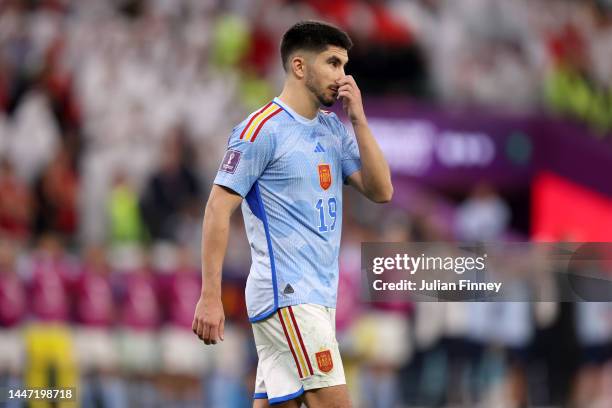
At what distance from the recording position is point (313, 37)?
18.3 feet

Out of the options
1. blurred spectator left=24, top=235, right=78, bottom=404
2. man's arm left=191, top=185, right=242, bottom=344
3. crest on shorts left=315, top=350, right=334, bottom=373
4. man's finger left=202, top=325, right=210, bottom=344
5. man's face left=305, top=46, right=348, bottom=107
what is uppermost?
blurred spectator left=24, top=235, right=78, bottom=404

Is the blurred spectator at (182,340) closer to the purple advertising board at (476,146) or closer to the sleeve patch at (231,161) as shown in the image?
the purple advertising board at (476,146)

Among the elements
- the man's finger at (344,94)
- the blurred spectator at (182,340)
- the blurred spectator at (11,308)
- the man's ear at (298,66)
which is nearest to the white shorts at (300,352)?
the man's finger at (344,94)

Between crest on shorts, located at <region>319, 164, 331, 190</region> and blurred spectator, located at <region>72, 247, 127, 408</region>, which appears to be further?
blurred spectator, located at <region>72, 247, 127, 408</region>

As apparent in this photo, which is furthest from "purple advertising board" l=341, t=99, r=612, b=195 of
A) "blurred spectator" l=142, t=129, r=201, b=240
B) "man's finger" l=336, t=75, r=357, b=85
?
"man's finger" l=336, t=75, r=357, b=85

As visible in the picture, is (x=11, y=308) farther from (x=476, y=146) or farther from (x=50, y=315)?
(x=476, y=146)

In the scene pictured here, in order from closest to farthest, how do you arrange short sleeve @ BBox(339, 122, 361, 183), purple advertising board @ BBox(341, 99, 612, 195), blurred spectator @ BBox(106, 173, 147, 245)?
short sleeve @ BBox(339, 122, 361, 183)
blurred spectator @ BBox(106, 173, 147, 245)
purple advertising board @ BBox(341, 99, 612, 195)

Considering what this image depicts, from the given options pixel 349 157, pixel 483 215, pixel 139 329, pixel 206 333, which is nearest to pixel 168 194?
pixel 139 329

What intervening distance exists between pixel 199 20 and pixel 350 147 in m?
11.9

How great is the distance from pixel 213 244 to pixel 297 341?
52cm

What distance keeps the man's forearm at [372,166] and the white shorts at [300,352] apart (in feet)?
1.75

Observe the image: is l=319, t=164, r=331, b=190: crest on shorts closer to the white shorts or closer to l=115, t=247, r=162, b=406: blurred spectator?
the white shorts

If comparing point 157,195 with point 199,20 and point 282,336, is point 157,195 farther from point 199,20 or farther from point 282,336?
point 282,336

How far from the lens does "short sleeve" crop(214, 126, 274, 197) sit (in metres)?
5.42
